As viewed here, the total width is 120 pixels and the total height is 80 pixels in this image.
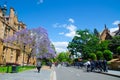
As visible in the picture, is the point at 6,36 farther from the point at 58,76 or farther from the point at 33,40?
the point at 58,76

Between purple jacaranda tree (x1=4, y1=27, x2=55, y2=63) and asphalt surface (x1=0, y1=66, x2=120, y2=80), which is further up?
purple jacaranda tree (x1=4, y1=27, x2=55, y2=63)

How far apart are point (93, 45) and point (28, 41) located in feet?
119

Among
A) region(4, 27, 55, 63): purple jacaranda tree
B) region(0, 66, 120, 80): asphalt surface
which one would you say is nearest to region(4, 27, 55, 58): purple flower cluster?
region(4, 27, 55, 63): purple jacaranda tree

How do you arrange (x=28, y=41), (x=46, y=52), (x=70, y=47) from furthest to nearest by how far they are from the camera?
(x=70, y=47) < (x=46, y=52) < (x=28, y=41)

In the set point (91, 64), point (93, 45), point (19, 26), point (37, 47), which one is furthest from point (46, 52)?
point (93, 45)

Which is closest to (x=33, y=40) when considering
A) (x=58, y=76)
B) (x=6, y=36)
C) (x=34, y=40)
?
(x=34, y=40)

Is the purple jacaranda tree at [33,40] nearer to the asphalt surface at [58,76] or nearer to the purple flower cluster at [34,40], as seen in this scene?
the purple flower cluster at [34,40]

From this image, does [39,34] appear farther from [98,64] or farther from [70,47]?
[70,47]

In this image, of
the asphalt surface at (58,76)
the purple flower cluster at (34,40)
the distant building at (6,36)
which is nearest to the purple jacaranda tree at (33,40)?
the purple flower cluster at (34,40)

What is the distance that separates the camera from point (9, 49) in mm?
42719

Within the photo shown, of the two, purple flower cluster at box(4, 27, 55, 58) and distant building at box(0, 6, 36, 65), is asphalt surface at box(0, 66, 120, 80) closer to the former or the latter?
distant building at box(0, 6, 36, 65)

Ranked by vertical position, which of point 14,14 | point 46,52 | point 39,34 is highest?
point 14,14

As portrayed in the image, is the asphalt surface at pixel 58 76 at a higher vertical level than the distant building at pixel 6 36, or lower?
lower

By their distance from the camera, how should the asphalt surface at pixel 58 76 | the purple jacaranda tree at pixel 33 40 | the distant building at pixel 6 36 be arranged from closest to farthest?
1. the asphalt surface at pixel 58 76
2. the distant building at pixel 6 36
3. the purple jacaranda tree at pixel 33 40
